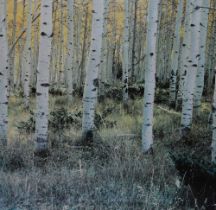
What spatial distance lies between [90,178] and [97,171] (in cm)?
45

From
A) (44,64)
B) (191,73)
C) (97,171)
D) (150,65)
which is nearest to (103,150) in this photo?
(97,171)

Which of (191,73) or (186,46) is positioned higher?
(186,46)

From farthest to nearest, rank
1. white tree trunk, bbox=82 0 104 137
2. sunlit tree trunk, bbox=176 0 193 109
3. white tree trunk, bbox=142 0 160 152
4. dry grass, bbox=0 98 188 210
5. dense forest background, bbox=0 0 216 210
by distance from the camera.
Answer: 1. sunlit tree trunk, bbox=176 0 193 109
2. white tree trunk, bbox=82 0 104 137
3. white tree trunk, bbox=142 0 160 152
4. dense forest background, bbox=0 0 216 210
5. dry grass, bbox=0 98 188 210

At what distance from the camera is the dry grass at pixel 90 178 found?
5818 mm

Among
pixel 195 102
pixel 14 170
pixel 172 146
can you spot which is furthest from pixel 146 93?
pixel 195 102

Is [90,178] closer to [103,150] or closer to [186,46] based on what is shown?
[103,150]

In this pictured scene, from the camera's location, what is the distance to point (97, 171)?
711 centimetres

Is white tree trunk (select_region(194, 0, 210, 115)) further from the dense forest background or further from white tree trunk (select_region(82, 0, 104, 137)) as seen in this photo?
white tree trunk (select_region(82, 0, 104, 137))

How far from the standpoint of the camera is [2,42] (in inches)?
360

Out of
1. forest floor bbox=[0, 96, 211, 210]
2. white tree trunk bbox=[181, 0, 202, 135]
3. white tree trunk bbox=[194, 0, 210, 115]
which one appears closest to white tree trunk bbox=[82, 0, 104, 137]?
forest floor bbox=[0, 96, 211, 210]

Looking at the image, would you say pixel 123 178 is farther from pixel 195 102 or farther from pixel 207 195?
pixel 195 102

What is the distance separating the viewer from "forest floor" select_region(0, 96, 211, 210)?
5.86 m

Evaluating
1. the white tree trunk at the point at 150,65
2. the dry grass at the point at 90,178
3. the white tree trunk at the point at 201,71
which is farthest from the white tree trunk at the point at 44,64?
the white tree trunk at the point at 201,71

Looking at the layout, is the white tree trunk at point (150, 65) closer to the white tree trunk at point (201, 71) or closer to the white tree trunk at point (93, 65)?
the white tree trunk at point (93, 65)
